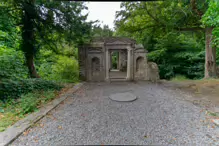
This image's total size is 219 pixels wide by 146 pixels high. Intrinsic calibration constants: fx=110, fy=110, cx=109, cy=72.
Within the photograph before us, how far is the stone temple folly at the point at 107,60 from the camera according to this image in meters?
7.96

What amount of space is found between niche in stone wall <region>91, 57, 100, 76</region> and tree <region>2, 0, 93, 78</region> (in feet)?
8.29

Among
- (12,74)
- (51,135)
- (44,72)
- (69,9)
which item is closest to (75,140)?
(51,135)

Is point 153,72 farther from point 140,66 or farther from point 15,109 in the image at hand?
point 15,109

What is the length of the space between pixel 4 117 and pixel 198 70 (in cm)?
1265

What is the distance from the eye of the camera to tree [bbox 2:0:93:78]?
4633 mm

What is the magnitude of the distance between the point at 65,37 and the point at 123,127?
5.12 meters

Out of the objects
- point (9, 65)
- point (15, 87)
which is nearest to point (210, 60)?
point (15, 87)

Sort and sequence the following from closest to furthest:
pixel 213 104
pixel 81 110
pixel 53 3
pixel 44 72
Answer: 1. pixel 81 110
2. pixel 213 104
3. pixel 53 3
4. pixel 44 72

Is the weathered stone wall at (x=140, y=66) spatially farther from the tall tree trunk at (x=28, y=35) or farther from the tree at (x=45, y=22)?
the tall tree trunk at (x=28, y=35)

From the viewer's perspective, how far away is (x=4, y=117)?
116 inches

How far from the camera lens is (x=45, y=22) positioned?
17.2 feet

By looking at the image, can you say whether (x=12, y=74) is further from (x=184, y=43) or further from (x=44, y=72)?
(x=184, y=43)

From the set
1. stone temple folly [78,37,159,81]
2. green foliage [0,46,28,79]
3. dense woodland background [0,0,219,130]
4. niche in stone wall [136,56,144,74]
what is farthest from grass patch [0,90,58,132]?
niche in stone wall [136,56,144,74]

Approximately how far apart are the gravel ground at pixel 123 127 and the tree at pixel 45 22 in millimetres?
3737
